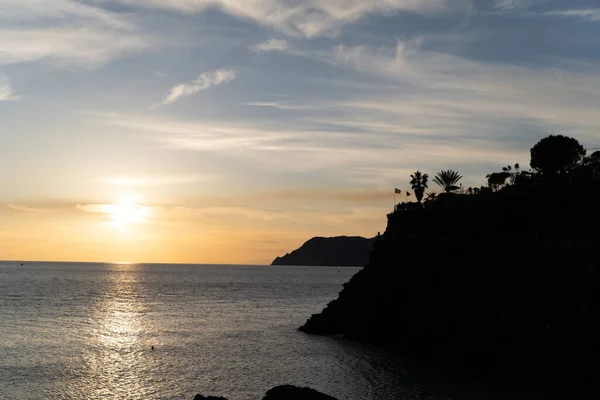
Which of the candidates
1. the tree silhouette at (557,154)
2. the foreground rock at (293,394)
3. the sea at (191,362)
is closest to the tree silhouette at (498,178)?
the tree silhouette at (557,154)

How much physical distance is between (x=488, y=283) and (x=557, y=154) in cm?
5088

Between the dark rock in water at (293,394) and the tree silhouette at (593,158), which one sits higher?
→ the tree silhouette at (593,158)

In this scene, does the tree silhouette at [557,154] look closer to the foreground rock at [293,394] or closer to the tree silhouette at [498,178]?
the tree silhouette at [498,178]

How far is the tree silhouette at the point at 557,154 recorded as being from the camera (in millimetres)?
100125

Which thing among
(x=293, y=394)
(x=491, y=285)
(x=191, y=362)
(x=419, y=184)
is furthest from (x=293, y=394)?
(x=419, y=184)

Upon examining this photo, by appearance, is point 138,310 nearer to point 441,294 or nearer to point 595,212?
point 441,294

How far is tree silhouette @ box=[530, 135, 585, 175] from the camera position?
100125 mm

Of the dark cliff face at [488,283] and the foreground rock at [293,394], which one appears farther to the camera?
the dark cliff face at [488,283]

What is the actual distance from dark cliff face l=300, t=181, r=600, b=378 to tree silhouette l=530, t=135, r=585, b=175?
27.0 m

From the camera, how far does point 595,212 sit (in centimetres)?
6912

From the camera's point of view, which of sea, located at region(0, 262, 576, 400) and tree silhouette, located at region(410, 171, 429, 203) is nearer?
sea, located at region(0, 262, 576, 400)

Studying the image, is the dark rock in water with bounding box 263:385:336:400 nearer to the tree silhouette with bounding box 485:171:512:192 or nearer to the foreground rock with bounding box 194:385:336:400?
the foreground rock with bounding box 194:385:336:400

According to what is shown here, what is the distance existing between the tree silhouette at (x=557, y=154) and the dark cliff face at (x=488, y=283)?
88.7ft

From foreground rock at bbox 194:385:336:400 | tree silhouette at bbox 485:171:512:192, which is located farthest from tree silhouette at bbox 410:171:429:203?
foreground rock at bbox 194:385:336:400
